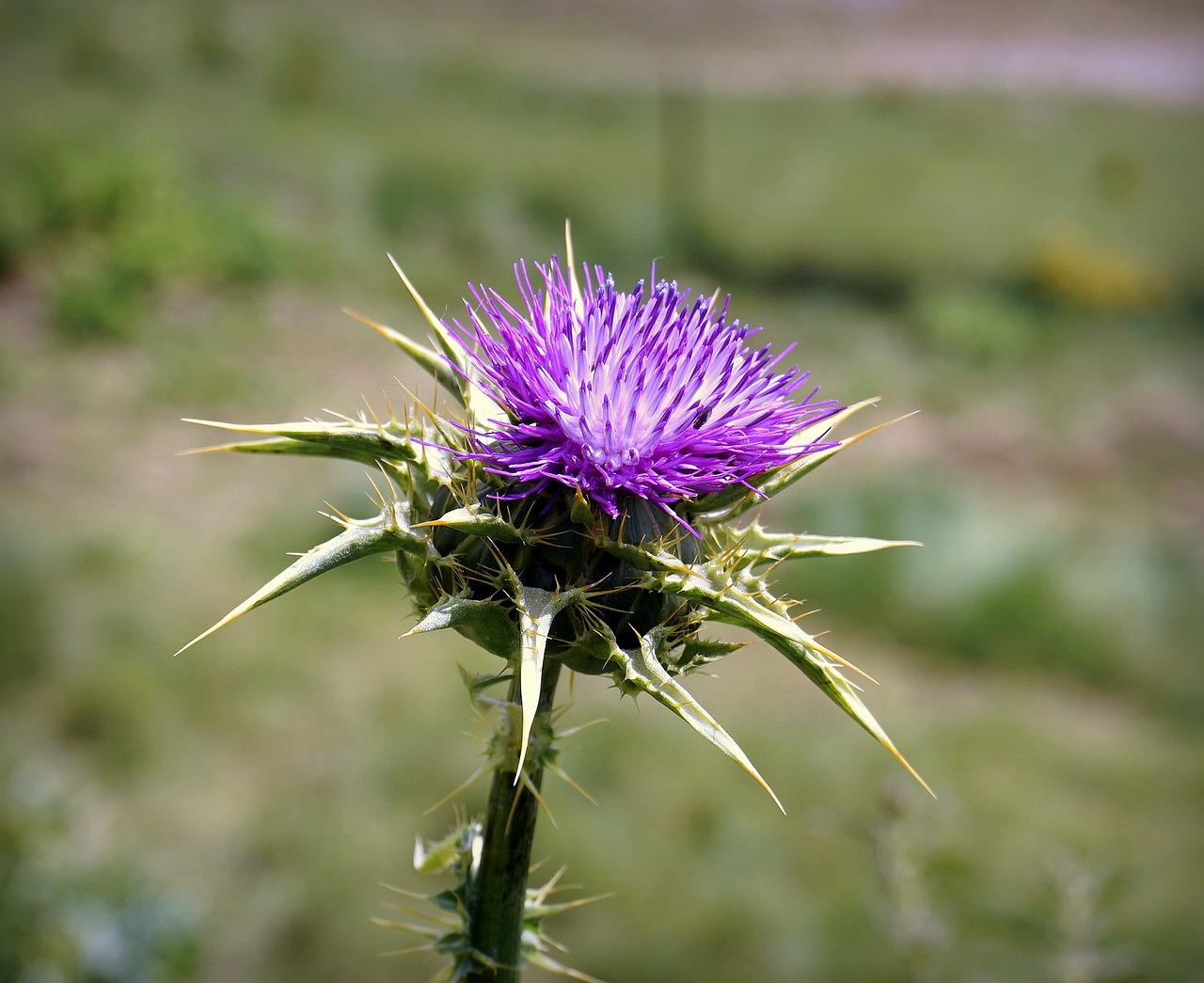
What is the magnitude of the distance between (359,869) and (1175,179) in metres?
8.82

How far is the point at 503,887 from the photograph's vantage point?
5.56 feet

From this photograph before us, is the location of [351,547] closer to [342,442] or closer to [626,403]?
[342,442]

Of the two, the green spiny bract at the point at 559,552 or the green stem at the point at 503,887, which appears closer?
the green spiny bract at the point at 559,552

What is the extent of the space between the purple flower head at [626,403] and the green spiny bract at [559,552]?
3cm

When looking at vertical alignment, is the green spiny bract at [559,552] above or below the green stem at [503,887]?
above

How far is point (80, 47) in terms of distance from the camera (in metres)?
9.27

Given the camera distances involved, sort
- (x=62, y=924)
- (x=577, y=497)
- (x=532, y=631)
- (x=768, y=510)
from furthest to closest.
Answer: (x=768, y=510) < (x=62, y=924) < (x=577, y=497) < (x=532, y=631)

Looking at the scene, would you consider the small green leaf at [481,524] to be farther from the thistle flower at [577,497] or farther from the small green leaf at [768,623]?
the small green leaf at [768,623]

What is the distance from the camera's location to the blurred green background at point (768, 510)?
4.91m

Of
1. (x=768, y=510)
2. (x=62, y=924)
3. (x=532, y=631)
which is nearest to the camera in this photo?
(x=532, y=631)

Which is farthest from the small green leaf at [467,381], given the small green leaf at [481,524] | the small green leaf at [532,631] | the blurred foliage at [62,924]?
the blurred foliage at [62,924]

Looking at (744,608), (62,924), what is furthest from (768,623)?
(62,924)

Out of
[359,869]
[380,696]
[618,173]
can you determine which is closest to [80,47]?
[618,173]

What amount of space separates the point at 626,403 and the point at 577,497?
160 mm
